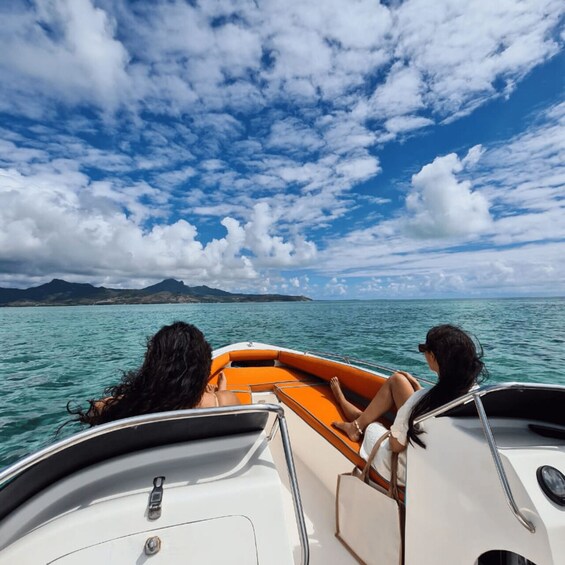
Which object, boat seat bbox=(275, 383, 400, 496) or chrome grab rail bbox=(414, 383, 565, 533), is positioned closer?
chrome grab rail bbox=(414, 383, 565, 533)

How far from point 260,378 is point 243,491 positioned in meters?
4.17

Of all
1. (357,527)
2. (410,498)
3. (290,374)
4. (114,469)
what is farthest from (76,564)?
(290,374)

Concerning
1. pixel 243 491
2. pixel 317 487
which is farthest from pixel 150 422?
pixel 317 487

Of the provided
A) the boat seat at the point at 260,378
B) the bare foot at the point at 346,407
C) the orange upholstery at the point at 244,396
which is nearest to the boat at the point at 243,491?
the bare foot at the point at 346,407

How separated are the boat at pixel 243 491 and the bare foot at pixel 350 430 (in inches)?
46.4

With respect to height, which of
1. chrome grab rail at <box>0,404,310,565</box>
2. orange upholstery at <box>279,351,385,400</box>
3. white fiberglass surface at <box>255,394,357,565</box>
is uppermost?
chrome grab rail at <box>0,404,310,565</box>

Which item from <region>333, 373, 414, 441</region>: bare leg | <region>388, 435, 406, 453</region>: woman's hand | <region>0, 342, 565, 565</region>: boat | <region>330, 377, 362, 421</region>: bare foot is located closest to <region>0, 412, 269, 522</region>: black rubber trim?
<region>0, 342, 565, 565</region>: boat

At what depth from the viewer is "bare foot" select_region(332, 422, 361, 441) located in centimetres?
292

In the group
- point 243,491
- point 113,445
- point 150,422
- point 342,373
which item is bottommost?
point 342,373

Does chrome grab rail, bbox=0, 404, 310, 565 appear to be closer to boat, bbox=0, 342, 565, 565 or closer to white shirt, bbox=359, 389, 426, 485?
boat, bbox=0, 342, 565, 565

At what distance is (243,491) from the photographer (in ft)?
3.57

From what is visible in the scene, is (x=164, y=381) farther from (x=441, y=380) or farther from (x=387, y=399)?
(x=387, y=399)

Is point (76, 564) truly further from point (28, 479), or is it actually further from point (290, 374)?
point (290, 374)

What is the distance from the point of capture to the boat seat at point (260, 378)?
15.7 ft
